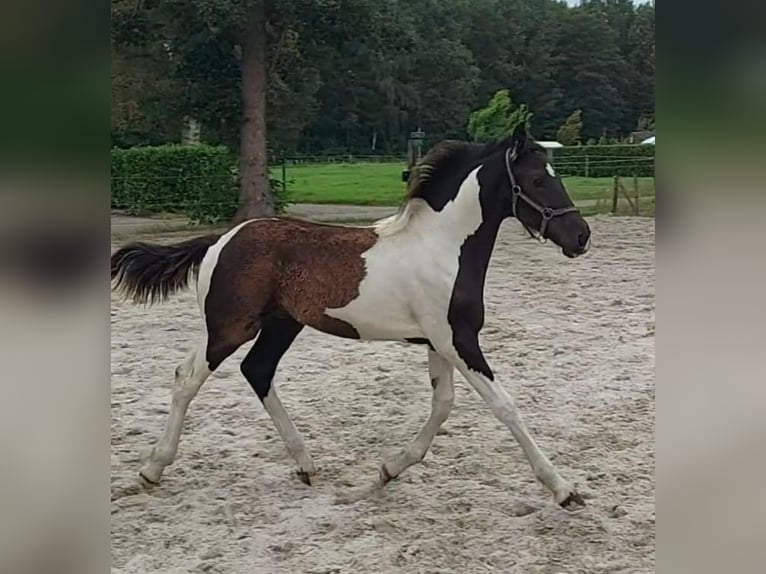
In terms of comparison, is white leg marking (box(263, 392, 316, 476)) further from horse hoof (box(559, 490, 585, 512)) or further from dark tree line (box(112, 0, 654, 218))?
dark tree line (box(112, 0, 654, 218))

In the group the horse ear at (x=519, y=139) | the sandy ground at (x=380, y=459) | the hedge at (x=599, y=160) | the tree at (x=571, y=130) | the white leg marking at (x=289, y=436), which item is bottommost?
the sandy ground at (x=380, y=459)

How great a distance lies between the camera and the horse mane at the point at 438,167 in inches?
82.6

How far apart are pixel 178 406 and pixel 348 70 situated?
864cm

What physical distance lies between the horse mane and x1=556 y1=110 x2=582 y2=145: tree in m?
7.69

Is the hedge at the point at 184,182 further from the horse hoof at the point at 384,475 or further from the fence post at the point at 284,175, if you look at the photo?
the horse hoof at the point at 384,475

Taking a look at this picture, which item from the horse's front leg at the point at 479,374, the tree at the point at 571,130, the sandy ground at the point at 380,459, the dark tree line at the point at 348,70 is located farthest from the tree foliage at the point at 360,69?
the horse's front leg at the point at 479,374

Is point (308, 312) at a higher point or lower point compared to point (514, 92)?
lower

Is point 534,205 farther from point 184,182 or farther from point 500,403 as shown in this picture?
point 184,182

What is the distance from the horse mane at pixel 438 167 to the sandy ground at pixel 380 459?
0.82 metres
